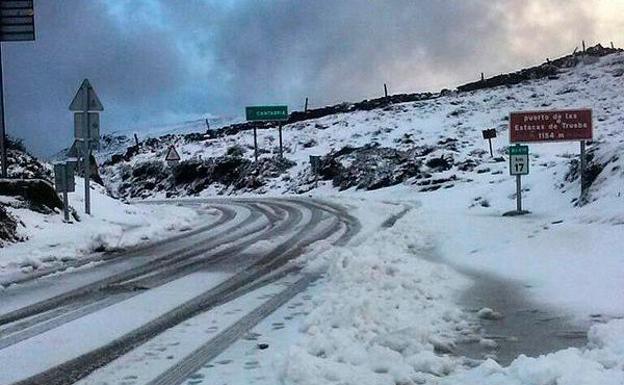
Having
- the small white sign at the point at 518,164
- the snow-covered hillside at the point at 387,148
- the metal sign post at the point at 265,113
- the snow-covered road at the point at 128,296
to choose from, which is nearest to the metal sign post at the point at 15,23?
the snow-covered road at the point at 128,296

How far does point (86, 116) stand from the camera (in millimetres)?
16641

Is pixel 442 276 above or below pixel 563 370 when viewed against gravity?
below

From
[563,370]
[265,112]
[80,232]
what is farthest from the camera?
[265,112]

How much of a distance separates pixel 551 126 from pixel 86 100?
37.4 ft

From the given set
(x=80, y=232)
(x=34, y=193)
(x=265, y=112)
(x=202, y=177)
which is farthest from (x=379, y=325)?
(x=202, y=177)

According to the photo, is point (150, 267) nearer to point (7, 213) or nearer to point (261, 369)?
point (7, 213)

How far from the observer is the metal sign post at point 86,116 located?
54.1 ft

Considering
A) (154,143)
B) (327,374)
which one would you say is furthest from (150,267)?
(154,143)

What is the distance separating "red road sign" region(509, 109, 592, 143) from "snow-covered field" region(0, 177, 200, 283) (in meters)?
8.87

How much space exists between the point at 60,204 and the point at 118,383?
12817 millimetres

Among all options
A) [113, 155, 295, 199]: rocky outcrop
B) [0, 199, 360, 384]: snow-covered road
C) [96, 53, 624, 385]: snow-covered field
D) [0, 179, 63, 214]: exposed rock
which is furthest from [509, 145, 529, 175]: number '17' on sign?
[113, 155, 295, 199]: rocky outcrop

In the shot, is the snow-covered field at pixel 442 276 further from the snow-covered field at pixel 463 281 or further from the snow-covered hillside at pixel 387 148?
the snow-covered hillside at pixel 387 148

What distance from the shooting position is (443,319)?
21.7 feet

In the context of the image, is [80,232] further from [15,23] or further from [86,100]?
[15,23]
